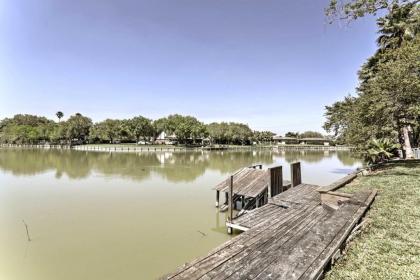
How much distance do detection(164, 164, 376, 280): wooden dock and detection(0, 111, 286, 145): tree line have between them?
67.9 meters

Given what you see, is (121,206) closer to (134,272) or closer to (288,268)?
(134,272)

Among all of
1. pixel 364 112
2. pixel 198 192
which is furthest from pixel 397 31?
pixel 198 192

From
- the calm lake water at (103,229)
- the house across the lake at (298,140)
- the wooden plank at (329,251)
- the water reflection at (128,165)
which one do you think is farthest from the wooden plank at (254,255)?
the house across the lake at (298,140)

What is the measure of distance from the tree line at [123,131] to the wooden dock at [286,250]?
67.9 metres

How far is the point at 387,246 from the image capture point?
4992 millimetres

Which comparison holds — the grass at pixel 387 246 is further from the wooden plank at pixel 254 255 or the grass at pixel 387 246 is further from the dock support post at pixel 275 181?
the dock support post at pixel 275 181

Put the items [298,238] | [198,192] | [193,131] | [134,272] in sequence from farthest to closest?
[193,131] → [198,192] → [134,272] → [298,238]

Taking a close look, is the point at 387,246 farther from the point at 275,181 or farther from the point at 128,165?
the point at 128,165

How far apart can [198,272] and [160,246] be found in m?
5.41

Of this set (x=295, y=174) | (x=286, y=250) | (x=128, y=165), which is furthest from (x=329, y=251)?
(x=128, y=165)

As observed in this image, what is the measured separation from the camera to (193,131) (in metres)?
75.9

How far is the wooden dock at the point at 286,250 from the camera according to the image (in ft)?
14.0

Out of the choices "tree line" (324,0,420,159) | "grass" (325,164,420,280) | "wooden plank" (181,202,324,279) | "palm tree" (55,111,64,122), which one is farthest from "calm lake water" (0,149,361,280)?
"palm tree" (55,111,64,122)

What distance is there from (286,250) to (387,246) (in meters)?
1.92
